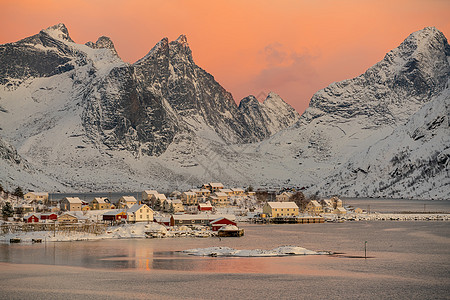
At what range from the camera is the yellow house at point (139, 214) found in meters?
136

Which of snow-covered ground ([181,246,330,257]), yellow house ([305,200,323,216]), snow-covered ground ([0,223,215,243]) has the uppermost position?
yellow house ([305,200,323,216])

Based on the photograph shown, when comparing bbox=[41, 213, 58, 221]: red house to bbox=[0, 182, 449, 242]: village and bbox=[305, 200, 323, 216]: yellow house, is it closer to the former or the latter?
bbox=[0, 182, 449, 242]: village

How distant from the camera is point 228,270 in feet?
229

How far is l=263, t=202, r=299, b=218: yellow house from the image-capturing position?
16950cm

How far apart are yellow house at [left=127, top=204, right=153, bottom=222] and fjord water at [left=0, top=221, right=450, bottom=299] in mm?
29743

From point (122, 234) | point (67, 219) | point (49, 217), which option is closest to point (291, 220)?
point (67, 219)

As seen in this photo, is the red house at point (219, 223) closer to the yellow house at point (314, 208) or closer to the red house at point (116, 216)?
the red house at point (116, 216)

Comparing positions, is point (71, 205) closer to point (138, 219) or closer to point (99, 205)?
point (99, 205)

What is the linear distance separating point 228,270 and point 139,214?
70067 millimetres

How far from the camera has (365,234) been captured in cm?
12025

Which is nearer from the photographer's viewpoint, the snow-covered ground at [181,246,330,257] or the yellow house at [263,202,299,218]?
the snow-covered ground at [181,246,330,257]

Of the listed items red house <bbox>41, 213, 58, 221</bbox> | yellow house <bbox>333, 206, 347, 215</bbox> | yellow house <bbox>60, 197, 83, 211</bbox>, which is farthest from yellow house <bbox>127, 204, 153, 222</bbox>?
yellow house <bbox>333, 206, 347, 215</bbox>

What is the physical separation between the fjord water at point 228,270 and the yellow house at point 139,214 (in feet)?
97.6

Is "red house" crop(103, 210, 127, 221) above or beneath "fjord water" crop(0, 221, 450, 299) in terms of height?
above
